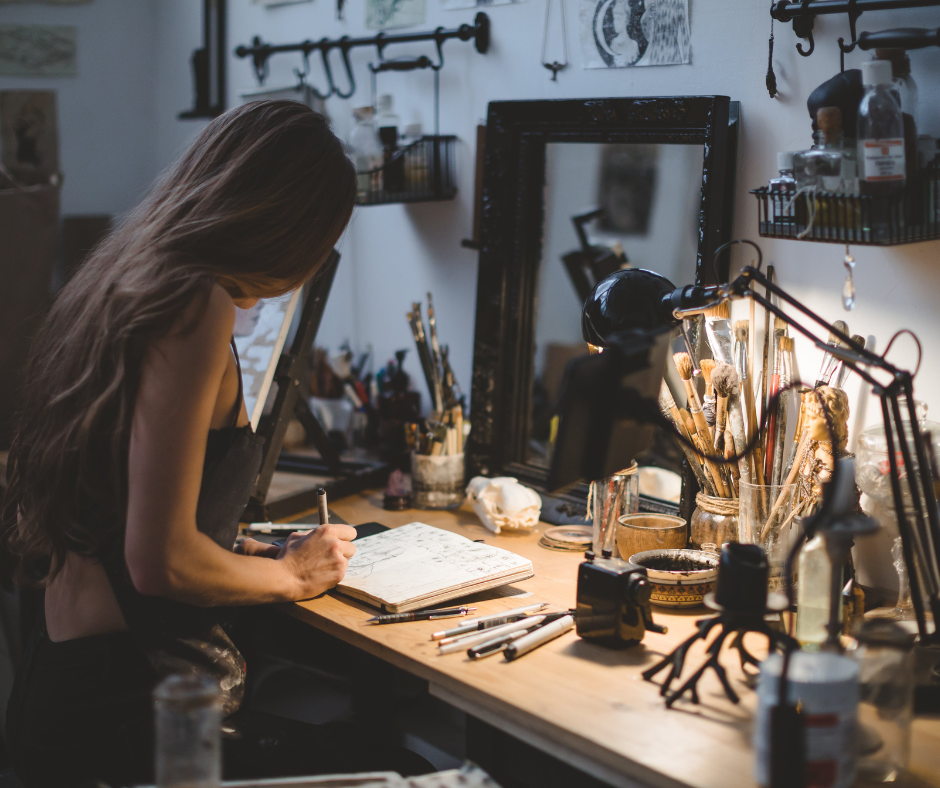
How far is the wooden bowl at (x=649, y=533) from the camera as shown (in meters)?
1.35

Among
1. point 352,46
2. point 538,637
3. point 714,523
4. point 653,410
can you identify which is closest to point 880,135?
point 653,410

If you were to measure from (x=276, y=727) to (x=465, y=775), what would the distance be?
399 millimetres

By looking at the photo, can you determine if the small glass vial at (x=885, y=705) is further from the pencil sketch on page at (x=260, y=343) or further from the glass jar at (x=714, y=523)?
the pencil sketch on page at (x=260, y=343)

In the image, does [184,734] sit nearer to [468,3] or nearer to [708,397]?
[708,397]

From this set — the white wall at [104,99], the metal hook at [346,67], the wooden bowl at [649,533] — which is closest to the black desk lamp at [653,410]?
the wooden bowl at [649,533]

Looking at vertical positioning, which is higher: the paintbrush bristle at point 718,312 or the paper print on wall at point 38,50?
the paper print on wall at point 38,50

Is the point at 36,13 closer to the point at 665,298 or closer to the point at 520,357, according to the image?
the point at 520,357

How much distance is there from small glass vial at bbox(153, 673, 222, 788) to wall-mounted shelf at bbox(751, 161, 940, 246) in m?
0.88

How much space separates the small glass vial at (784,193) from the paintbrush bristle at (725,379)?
0.21 metres

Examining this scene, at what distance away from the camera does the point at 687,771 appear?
852mm

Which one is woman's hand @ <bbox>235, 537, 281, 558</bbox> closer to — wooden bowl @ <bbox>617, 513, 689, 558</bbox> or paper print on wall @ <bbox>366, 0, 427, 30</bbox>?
wooden bowl @ <bbox>617, 513, 689, 558</bbox>

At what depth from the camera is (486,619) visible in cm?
117

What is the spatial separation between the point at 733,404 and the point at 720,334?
0.11 m

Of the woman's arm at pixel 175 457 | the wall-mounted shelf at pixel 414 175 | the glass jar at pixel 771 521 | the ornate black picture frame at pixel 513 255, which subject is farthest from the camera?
the wall-mounted shelf at pixel 414 175
